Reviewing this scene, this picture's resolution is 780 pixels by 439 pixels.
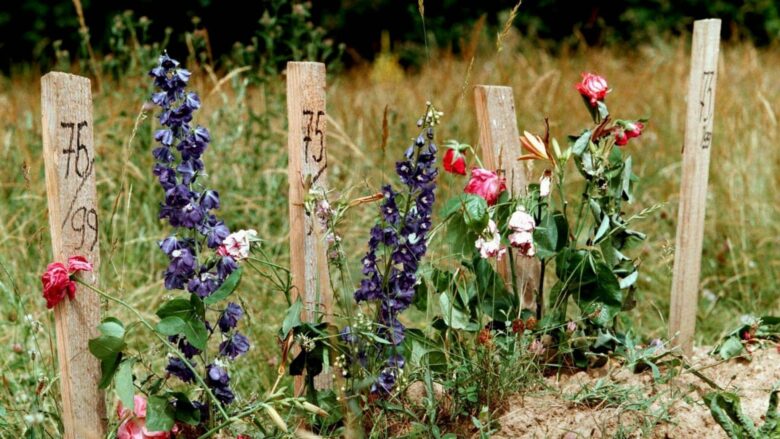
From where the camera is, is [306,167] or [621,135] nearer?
[306,167]

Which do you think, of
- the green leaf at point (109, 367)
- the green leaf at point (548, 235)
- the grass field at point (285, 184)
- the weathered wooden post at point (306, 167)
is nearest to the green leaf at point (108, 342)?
the green leaf at point (109, 367)

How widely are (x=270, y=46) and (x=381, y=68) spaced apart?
9.01 ft

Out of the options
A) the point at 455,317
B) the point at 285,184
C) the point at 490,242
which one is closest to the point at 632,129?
the point at 490,242

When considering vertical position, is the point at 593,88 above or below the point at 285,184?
above

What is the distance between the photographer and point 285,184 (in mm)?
3850

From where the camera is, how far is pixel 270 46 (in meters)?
3.80

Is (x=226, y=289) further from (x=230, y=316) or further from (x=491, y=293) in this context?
(x=491, y=293)

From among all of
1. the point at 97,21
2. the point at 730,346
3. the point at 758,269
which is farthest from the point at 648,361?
the point at 97,21

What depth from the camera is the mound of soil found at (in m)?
1.95

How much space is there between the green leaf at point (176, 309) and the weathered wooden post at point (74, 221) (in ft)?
0.50

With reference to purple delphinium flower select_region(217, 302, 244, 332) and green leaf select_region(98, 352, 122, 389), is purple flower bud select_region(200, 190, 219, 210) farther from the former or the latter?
green leaf select_region(98, 352, 122, 389)

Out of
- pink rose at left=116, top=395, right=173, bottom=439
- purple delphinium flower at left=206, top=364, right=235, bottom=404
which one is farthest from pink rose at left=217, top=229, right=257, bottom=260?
pink rose at left=116, top=395, right=173, bottom=439

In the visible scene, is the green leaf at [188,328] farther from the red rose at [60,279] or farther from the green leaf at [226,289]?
the red rose at [60,279]

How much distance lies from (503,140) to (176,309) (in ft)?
3.31
